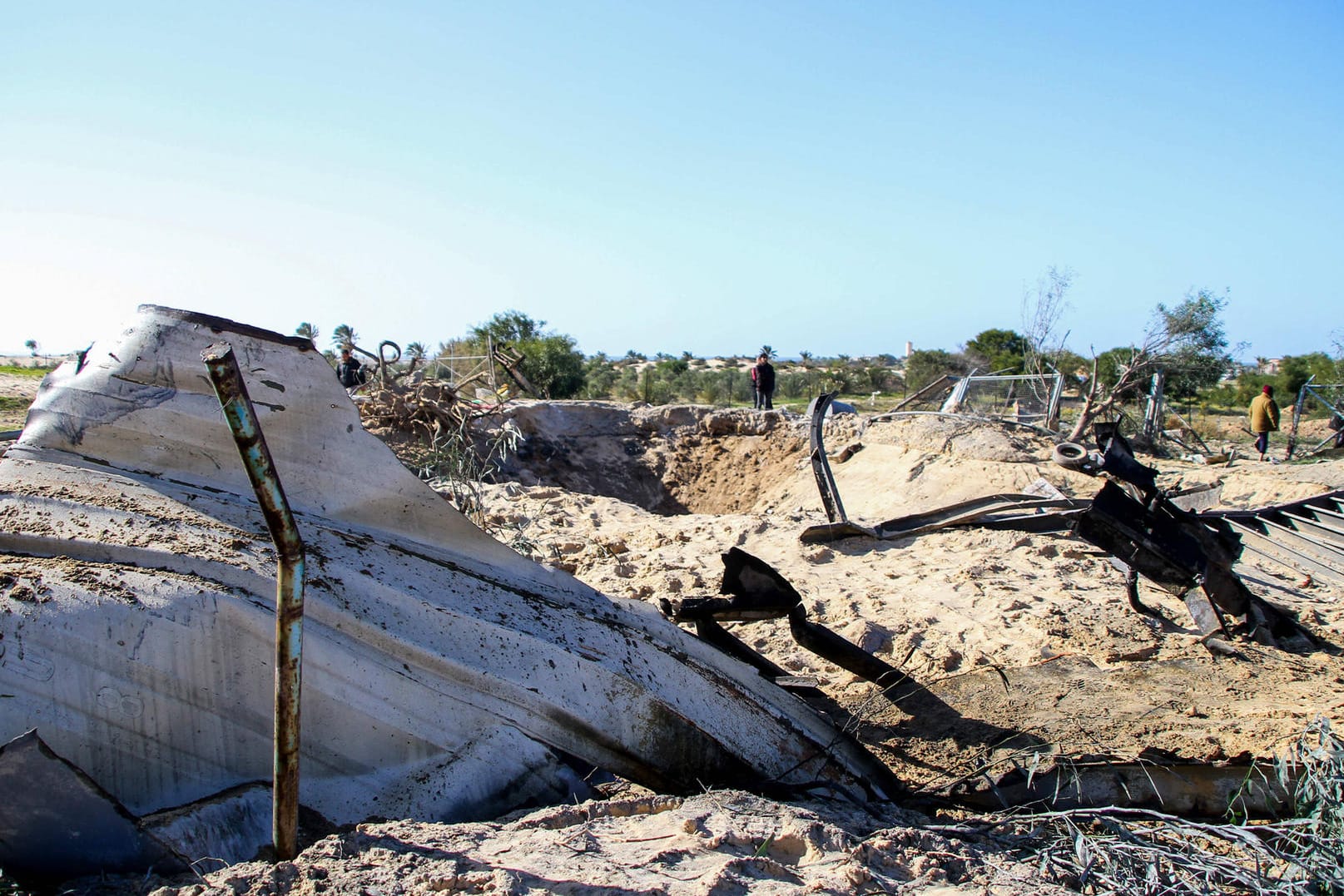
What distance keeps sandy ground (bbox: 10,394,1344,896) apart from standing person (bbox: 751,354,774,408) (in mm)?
2081

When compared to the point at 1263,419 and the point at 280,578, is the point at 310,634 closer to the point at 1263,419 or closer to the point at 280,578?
the point at 280,578

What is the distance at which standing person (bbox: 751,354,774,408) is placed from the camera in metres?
13.8

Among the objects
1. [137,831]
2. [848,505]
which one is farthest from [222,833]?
[848,505]

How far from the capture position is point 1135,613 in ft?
17.4

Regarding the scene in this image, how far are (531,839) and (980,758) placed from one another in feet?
7.10

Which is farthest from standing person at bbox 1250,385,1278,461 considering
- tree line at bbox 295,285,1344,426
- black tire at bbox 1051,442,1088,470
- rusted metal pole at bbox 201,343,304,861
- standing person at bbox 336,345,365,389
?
rusted metal pole at bbox 201,343,304,861

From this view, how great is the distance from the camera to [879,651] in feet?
15.9

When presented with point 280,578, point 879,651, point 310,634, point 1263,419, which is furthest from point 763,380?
point 280,578

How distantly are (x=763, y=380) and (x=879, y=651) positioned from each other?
30.7 ft

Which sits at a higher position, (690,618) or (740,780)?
(690,618)

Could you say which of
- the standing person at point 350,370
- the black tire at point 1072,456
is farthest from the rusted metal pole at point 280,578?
the standing person at point 350,370

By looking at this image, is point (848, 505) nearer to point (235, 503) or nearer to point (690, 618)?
point (690, 618)

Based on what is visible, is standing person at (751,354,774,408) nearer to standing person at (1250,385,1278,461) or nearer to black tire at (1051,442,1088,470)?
standing person at (1250,385,1278,461)

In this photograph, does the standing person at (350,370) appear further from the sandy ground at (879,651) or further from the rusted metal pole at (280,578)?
the rusted metal pole at (280,578)
